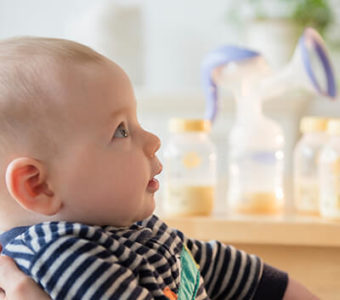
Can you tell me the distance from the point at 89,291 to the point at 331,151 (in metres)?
0.88

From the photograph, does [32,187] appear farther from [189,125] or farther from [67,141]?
[189,125]

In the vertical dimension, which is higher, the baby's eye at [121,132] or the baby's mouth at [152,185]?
the baby's eye at [121,132]

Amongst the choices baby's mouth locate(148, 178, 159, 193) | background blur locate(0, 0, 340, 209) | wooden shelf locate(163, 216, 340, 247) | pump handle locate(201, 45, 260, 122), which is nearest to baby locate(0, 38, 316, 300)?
baby's mouth locate(148, 178, 159, 193)

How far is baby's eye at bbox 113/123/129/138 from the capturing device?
67 centimetres

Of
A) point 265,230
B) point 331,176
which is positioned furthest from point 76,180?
point 331,176

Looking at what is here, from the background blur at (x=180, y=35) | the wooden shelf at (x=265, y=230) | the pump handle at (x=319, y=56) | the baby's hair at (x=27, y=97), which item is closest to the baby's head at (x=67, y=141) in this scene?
the baby's hair at (x=27, y=97)

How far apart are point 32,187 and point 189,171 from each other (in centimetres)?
88

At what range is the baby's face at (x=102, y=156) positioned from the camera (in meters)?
0.64

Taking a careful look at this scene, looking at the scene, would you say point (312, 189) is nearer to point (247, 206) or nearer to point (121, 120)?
point (247, 206)

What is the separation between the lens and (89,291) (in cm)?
58

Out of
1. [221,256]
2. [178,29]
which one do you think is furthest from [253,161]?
[178,29]

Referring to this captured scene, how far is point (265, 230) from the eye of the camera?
1291 mm

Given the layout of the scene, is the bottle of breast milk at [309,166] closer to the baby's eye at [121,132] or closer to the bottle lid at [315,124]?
the bottle lid at [315,124]

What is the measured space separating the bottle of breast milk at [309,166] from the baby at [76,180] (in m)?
0.78
